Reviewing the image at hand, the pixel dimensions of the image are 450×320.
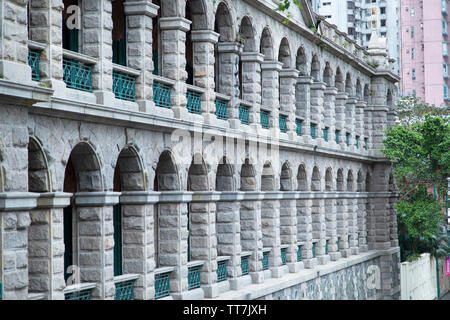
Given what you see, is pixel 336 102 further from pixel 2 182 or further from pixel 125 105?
pixel 2 182

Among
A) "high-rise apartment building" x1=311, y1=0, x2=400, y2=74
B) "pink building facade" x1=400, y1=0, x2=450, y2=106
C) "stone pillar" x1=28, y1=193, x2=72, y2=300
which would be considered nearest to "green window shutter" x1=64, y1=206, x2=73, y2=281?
"stone pillar" x1=28, y1=193, x2=72, y2=300

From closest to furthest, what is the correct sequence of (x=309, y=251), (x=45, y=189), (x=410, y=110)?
(x=45, y=189) < (x=309, y=251) < (x=410, y=110)

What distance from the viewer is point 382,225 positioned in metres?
45.7

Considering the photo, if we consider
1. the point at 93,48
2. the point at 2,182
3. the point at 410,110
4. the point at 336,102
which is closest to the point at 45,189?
the point at 2,182

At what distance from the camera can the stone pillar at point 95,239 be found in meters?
19.0

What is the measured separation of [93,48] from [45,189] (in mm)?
3598

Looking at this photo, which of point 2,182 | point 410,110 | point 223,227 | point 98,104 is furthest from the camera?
point 410,110

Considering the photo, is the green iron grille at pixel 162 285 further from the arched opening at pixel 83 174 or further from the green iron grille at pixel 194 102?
the green iron grille at pixel 194 102

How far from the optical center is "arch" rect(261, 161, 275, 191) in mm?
30094

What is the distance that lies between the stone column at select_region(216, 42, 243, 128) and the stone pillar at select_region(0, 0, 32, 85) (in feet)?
37.6

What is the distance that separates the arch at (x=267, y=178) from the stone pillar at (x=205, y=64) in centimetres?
558

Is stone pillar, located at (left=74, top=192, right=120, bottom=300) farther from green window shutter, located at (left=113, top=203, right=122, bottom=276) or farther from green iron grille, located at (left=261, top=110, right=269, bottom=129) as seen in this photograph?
green iron grille, located at (left=261, top=110, right=269, bottom=129)

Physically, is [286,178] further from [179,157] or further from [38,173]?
[38,173]

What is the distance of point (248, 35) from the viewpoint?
93.0ft
